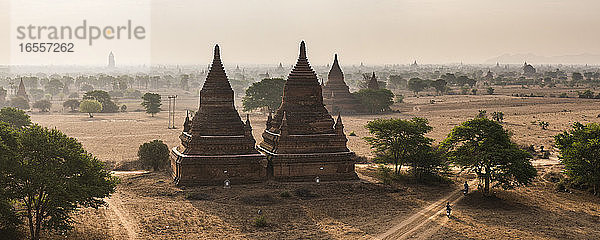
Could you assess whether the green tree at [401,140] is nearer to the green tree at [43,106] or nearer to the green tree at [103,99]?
the green tree at [103,99]

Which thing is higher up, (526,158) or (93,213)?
(526,158)

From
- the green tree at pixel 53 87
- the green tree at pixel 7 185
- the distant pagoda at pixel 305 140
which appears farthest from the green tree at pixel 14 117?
the green tree at pixel 53 87

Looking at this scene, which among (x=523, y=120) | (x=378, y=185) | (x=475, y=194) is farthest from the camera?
(x=523, y=120)

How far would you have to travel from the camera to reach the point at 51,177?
720 inches

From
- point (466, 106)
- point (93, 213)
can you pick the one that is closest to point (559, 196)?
point (93, 213)

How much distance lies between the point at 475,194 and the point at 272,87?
4964cm

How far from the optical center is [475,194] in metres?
27.5

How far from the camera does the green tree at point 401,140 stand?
3072 cm

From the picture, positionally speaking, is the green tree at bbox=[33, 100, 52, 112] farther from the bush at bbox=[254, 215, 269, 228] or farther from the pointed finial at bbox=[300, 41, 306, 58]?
the bush at bbox=[254, 215, 269, 228]

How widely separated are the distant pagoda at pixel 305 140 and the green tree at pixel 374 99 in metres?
46.8

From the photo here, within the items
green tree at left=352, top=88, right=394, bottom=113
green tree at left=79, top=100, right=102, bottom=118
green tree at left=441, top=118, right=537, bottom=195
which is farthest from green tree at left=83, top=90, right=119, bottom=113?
green tree at left=441, top=118, right=537, bottom=195

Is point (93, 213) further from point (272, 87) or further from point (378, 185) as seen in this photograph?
point (272, 87)

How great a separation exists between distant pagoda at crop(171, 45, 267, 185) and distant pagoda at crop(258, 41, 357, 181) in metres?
1.43

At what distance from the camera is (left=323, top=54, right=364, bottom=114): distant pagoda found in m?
75.8
